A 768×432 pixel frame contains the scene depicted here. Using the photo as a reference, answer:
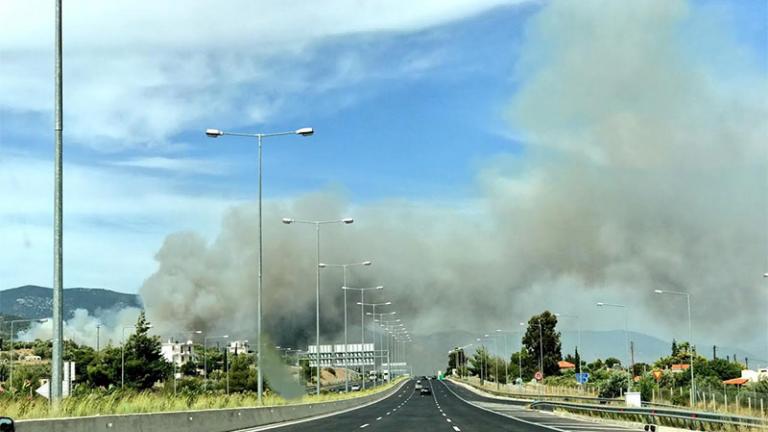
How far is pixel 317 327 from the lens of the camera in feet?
229

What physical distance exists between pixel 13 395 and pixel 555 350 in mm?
174026

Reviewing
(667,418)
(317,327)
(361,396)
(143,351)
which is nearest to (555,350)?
(143,351)

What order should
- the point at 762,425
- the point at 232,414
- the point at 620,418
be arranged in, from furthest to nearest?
the point at 620,418, the point at 232,414, the point at 762,425

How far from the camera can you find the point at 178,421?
1059 inches

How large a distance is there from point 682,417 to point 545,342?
160 meters

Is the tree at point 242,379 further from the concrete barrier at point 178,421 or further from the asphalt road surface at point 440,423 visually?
the concrete barrier at point 178,421

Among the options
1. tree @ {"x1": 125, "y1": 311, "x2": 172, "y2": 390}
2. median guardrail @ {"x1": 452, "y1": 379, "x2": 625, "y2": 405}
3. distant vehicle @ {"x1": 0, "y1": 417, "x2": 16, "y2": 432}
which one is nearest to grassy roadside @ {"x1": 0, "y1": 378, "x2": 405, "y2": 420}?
distant vehicle @ {"x1": 0, "y1": 417, "x2": 16, "y2": 432}

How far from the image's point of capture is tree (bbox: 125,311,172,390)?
5182 inches

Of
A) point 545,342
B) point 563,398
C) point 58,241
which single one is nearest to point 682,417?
point 58,241

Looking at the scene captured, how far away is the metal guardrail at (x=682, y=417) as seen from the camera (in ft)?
99.2

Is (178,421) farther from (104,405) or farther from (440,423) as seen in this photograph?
(440,423)

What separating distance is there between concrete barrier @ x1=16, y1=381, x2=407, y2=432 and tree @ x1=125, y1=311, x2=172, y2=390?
8638cm

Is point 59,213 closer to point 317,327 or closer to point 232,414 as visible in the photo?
point 232,414

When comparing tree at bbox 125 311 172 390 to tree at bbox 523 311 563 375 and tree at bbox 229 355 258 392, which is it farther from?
tree at bbox 523 311 563 375
